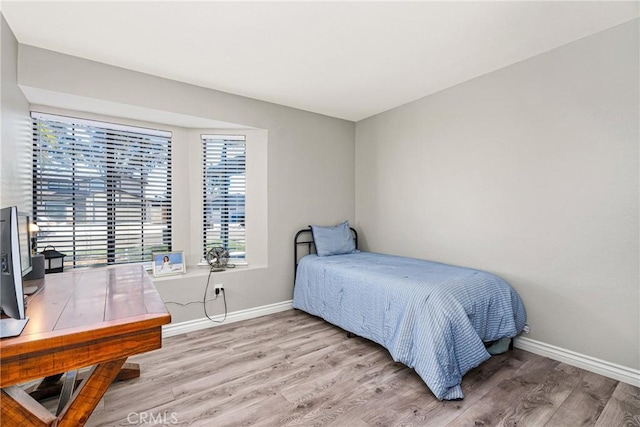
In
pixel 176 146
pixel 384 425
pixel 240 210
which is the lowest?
pixel 384 425

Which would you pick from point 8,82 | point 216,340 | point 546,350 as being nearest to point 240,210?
point 216,340

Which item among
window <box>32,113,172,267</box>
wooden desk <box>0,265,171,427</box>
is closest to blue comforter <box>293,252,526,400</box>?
wooden desk <box>0,265,171,427</box>

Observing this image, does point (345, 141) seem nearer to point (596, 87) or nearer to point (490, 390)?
point (596, 87)

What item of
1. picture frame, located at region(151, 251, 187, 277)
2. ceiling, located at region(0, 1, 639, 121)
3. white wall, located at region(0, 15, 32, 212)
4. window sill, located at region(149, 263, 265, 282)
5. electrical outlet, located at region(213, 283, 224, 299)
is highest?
ceiling, located at region(0, 1, 639, 121)

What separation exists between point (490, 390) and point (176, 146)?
3570mm

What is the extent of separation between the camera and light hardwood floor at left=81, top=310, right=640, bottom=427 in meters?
1.77

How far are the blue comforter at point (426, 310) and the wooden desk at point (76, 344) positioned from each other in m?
1.61

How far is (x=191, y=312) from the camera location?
10.1 ft

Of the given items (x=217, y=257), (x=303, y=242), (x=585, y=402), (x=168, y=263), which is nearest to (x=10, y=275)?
(x=168, y=263)

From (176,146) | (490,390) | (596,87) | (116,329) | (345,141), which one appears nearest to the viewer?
(116,329)

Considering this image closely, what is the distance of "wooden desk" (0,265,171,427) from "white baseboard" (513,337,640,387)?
110 inches

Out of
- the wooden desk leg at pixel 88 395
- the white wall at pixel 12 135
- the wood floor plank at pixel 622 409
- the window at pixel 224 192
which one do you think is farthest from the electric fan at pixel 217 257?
the wood floor plank at pixel 622 409

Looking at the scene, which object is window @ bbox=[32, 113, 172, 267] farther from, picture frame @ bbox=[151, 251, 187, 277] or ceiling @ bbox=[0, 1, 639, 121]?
ceiling @ bbox=[0, 1, 639, 121]

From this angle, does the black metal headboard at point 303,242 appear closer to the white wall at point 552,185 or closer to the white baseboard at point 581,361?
the white wall at point 552,185
